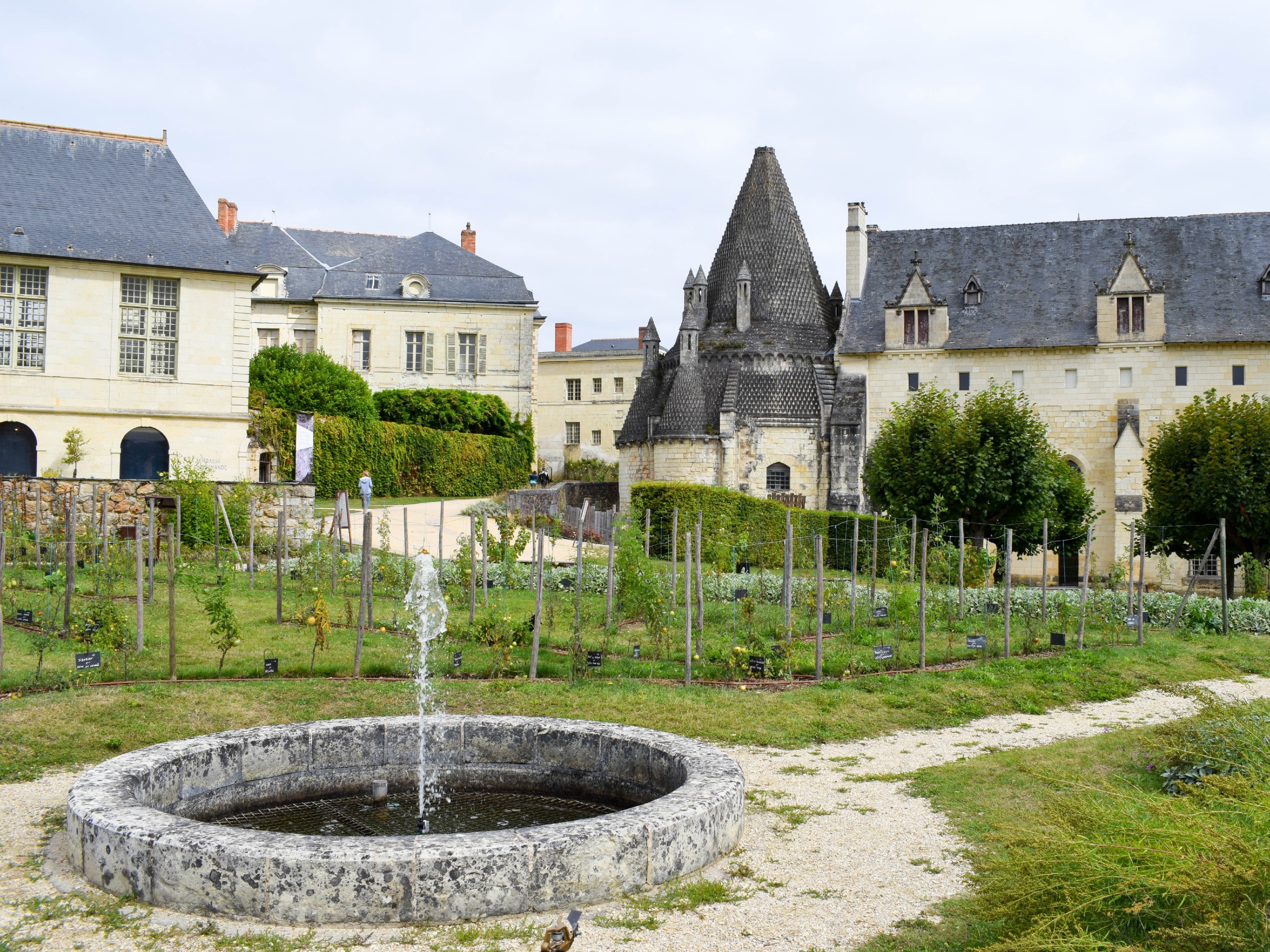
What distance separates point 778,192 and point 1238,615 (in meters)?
28.3

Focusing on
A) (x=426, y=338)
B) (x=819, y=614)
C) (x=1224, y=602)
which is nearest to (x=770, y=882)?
(x=819, y=614)

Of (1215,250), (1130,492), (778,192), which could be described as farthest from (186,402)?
(1215,250)

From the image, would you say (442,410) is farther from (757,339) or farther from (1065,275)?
(1065,275)

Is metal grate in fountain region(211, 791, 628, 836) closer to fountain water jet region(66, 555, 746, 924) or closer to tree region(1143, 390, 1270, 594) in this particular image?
fountain water jet region(66, 555, 746, 924)

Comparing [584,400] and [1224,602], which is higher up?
[584,400]

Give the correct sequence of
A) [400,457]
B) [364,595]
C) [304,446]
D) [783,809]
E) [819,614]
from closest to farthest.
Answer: [783,809] → [364,595] → [819,614] → [304,446] → [400,457]

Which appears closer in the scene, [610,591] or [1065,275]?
[610,591]

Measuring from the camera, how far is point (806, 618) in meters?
14.8

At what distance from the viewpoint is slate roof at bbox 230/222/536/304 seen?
47250mm

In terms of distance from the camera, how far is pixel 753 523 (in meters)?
27.2


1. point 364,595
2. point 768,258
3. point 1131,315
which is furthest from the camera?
point 768,258

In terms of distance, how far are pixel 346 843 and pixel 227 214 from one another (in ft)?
156

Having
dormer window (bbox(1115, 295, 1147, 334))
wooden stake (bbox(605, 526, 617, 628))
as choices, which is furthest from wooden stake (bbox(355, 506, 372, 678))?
dormer window (bbox(1115, 295, 1147, 334))

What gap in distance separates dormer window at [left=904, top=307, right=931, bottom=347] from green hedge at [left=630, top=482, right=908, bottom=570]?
32.2ft
